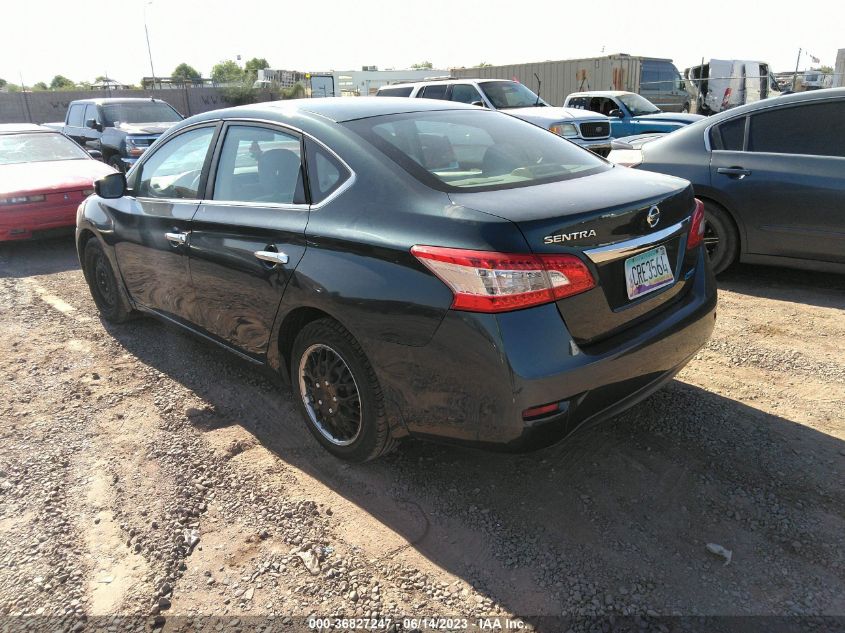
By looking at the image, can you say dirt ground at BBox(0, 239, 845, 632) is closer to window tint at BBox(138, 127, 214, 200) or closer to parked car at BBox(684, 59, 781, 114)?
window tint at BBox(138, 127, 214, 200)

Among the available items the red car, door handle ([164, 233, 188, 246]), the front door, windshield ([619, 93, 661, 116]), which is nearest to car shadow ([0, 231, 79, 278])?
the red car

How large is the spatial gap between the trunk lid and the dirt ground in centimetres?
79

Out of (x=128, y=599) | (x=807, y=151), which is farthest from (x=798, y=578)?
(x=807, y=151)

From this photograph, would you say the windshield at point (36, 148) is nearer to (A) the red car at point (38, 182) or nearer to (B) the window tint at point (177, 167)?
(A) the red car at point (38, 182)

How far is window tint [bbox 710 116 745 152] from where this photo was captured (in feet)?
18.2

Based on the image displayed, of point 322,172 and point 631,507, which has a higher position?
point 322,172

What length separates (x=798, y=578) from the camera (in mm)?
2314

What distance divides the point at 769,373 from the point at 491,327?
7.89ft

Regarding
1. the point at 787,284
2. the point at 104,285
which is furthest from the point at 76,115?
the point at 787,284

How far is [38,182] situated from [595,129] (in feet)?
30.2

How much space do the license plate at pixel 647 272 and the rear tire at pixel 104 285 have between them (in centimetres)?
378

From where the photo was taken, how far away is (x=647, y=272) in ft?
8.91

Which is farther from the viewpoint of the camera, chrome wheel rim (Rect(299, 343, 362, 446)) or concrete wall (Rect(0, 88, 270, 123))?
concrete wall (Rect(0, 88, 270, 123))

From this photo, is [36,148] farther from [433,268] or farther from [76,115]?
[433,268]
